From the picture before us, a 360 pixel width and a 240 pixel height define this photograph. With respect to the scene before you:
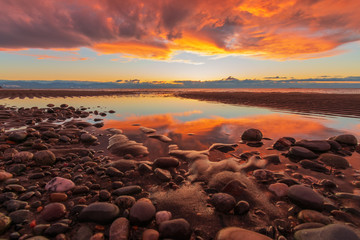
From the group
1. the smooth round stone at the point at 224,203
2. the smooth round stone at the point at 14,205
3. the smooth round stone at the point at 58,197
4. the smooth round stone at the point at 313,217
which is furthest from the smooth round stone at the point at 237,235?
the smooth round stone at the point at 14,205

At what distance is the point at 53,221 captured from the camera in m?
2.64

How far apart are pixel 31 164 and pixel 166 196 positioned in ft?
12.9

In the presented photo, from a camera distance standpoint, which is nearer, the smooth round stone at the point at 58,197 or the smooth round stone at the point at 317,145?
the smooth round stone at the point at 58,197

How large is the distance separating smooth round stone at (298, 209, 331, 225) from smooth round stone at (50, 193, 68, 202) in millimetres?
4176

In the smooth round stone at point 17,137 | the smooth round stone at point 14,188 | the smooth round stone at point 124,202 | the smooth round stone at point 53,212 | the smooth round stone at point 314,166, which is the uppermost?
the smooth round stone at point 17,137

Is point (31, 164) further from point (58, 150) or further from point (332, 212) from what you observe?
point (332, 212)

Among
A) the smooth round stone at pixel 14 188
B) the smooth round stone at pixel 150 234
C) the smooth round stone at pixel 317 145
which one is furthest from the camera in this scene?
the smooth round stone at pixel 317 145

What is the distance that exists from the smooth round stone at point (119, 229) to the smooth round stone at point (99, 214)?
189 millimetres

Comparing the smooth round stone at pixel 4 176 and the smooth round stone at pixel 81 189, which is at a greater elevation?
the smooth round stone at pixel 4 176

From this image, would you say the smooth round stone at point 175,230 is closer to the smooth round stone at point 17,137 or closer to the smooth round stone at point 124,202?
the smooth round stone at point 124,202

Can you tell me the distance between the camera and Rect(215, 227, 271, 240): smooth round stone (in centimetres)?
228

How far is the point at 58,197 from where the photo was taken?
3.15 meters

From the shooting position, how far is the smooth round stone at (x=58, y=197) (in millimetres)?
3137

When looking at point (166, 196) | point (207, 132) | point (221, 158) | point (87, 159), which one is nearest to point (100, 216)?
point (166, 196)
